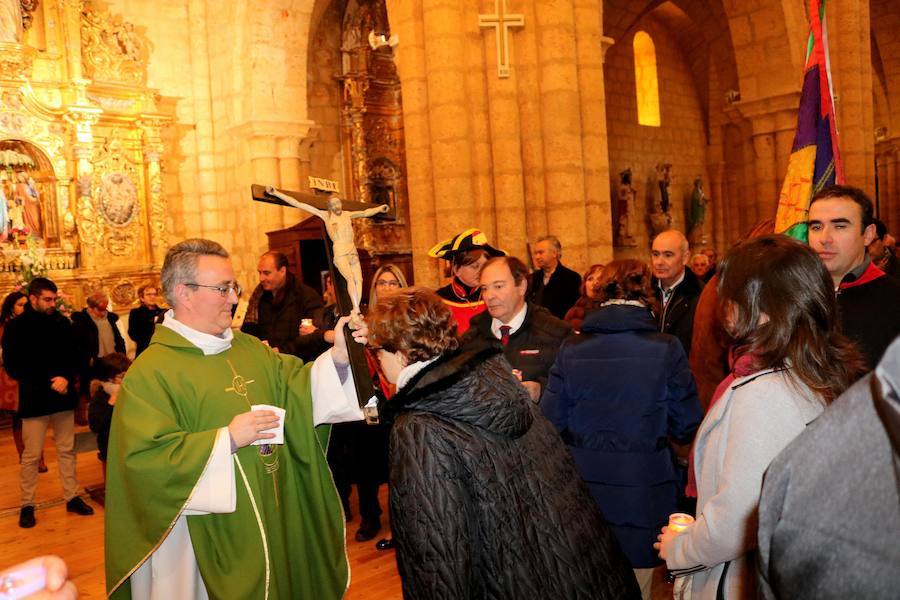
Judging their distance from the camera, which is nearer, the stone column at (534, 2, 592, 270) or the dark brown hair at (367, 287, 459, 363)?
the dark brown hair at (367, 287, 459, 363)

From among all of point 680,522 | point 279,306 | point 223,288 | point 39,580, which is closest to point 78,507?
point 279,306

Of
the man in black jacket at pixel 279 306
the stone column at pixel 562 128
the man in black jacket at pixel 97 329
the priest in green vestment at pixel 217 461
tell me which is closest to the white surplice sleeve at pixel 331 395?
the priest in green vestment at pixel 217 461

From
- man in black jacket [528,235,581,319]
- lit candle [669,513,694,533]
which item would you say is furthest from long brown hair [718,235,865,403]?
man in black jacket [528,235,581,319]

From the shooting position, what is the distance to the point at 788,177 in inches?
148

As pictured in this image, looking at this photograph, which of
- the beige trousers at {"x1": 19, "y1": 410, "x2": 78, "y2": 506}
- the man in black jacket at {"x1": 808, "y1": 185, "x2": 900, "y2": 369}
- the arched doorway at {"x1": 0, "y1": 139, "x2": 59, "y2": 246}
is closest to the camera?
the man in black jacket at {"x1": 808, "y1": 185, "x2": 900, "y2": 369}

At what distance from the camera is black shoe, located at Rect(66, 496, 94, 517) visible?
245 inches

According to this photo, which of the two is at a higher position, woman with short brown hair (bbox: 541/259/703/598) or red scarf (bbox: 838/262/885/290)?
red scarf (bbox: 838/262/885/290)

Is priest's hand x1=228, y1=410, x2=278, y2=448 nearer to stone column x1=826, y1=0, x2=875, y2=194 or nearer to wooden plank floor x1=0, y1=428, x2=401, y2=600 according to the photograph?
wooden plank floor x1=0, y1=428, x2=401, y2=600

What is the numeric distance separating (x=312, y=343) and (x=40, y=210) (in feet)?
30.2

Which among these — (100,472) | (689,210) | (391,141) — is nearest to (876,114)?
(689,210)

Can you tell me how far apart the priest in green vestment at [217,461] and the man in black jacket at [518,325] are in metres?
1.17

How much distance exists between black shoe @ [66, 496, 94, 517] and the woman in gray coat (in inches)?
221

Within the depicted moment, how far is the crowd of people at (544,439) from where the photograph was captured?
0.75 meters

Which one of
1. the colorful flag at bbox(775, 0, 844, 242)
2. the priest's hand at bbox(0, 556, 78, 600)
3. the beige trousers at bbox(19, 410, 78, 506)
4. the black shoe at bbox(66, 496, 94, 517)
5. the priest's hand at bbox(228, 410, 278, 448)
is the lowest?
the black shoe at bbox(66, 496, 94, 517)
